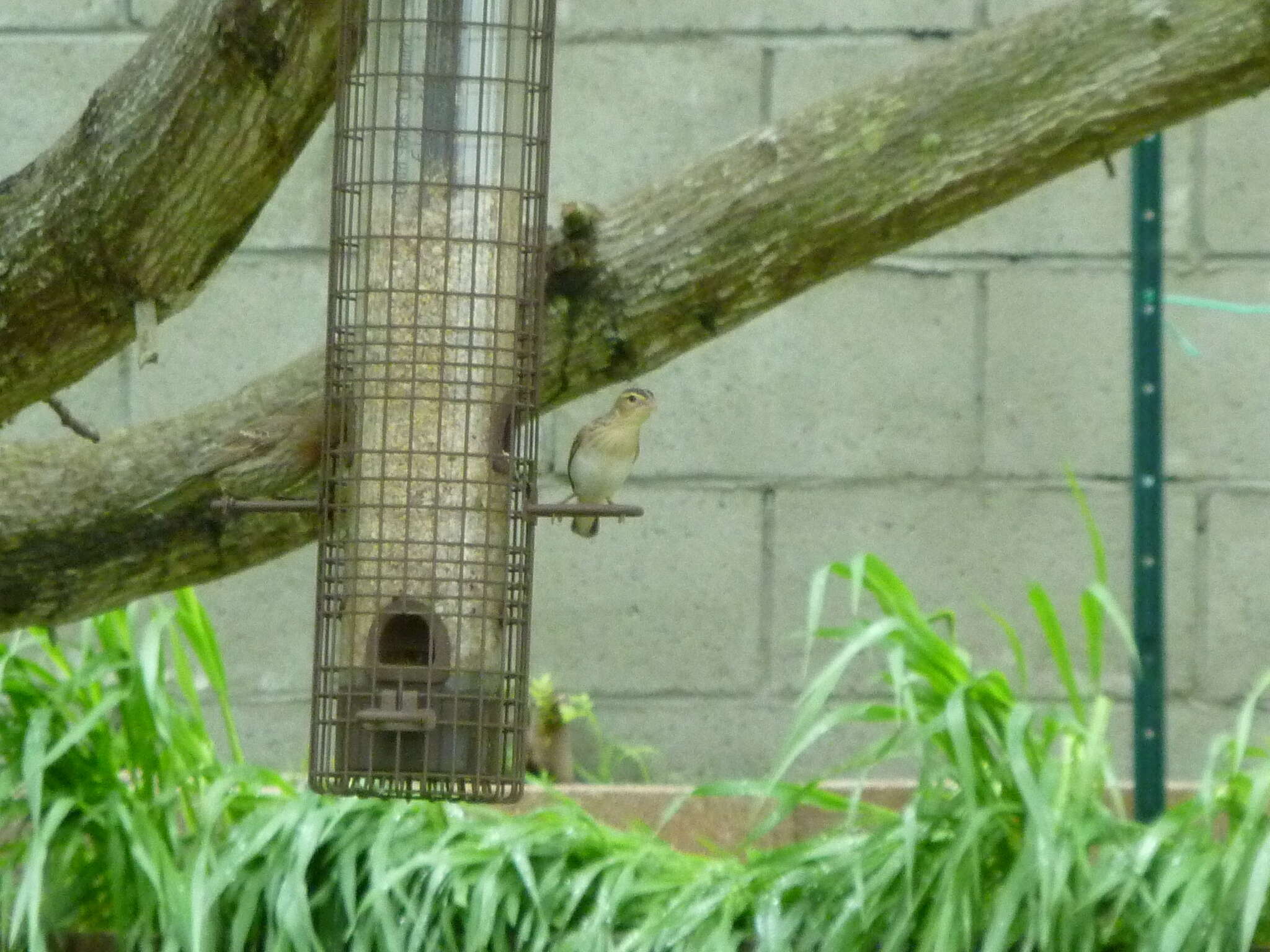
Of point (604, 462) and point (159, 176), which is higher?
point (159, 176)

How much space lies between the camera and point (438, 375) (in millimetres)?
2318

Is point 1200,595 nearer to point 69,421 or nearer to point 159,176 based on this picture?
point 69,421

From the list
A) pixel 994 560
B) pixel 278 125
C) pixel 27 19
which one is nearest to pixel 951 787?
pixel 994 560

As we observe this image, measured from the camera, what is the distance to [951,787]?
3402mm

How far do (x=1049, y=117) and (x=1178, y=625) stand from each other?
6.60 ft

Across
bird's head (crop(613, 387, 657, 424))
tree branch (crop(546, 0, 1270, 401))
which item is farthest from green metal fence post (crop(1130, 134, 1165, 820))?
tree branch (crop(546, 0, 1270, 401))

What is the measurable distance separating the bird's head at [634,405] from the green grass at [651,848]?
484 millimetres

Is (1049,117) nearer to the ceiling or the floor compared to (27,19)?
nearer to the floor

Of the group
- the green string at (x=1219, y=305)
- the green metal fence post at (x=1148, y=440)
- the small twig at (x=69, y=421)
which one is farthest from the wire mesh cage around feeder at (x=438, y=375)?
the green string at (x=1219, y=305)

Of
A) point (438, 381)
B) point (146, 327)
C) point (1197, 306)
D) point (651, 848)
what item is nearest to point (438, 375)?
point (438, 381)

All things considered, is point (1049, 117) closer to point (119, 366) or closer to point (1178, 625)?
point (1178, 625)

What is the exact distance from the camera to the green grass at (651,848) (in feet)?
9.95

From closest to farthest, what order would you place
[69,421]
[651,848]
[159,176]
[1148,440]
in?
[159,176] < [69,421] < [651,848] < [1148,440]

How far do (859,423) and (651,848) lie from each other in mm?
1181
